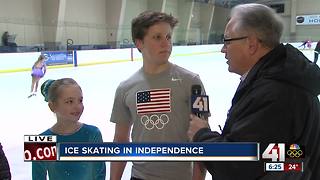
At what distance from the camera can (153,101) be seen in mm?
1733

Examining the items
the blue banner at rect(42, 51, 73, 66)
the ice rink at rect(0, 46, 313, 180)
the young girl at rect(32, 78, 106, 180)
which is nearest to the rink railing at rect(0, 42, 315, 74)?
the blue banner at rect(42, 51, 73, 66)

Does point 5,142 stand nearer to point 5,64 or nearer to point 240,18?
point 240,18

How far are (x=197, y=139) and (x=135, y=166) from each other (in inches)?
23.8

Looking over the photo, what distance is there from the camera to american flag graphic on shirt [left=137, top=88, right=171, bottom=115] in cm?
172

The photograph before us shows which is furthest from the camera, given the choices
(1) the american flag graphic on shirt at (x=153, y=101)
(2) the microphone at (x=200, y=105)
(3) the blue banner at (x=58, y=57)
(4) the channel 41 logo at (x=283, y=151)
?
(3) the blue banner at (x=58, y=57)

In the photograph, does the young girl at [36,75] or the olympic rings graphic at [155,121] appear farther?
the young girl at [36,75]

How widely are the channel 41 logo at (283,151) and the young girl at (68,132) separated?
0.81 meters

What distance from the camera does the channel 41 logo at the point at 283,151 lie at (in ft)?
3.73

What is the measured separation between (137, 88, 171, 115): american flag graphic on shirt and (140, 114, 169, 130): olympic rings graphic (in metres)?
0.03

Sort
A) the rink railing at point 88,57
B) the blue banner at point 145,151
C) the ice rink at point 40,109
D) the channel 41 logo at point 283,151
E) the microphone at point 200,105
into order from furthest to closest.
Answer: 1. the rink railing at point 88,57
2. the ice rink at point 40,109
3. the microphone at point 200,105
4. the blue banner at point 145,151
5. the channel 41 logo at point 283,151

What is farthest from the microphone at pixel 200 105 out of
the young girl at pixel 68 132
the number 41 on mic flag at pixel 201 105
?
the young girl at pixel 68 132

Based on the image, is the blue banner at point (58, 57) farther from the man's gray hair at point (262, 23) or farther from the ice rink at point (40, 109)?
the man's gray hair at point (262, 23)

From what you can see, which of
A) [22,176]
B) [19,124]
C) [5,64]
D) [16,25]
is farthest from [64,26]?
[22,176]

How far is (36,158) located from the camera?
1.48m
